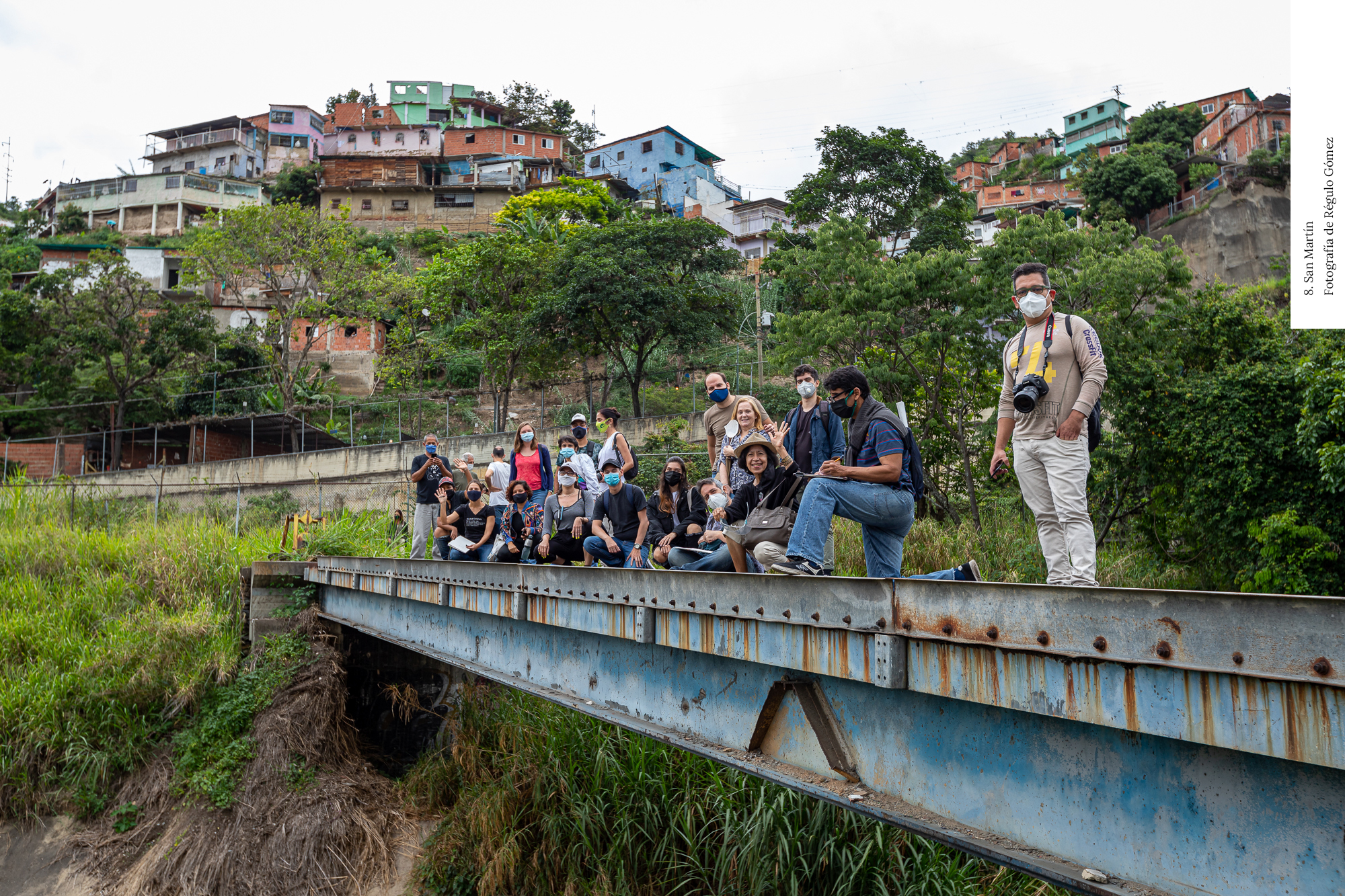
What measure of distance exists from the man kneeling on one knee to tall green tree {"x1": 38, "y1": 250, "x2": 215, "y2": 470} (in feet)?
112

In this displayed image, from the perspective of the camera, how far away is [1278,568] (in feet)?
40.5

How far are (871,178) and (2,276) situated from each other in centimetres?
3805

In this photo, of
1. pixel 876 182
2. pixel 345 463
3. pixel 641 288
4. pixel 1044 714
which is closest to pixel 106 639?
pixel 345 463

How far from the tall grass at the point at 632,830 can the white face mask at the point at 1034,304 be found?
5390 mm

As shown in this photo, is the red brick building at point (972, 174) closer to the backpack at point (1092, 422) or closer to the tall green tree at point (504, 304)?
the tall green tree at point (504, 304)

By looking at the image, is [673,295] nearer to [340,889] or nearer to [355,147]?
[340,889]

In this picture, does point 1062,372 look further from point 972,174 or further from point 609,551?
point 972,174

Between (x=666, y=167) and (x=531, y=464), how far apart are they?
2402 inches

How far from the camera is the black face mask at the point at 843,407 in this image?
5.21 meters

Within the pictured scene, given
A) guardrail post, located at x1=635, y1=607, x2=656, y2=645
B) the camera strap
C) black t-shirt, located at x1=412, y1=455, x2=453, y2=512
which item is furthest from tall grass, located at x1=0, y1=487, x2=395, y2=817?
the camera strap

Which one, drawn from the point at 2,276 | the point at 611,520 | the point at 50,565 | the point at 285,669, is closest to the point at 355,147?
the point at 2,276

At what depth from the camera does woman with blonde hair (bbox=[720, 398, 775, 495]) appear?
264 inches

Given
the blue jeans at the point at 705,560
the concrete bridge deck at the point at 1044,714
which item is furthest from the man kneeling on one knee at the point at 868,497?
the blue jeans at the point at 705,560

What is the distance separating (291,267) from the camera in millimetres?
37469
